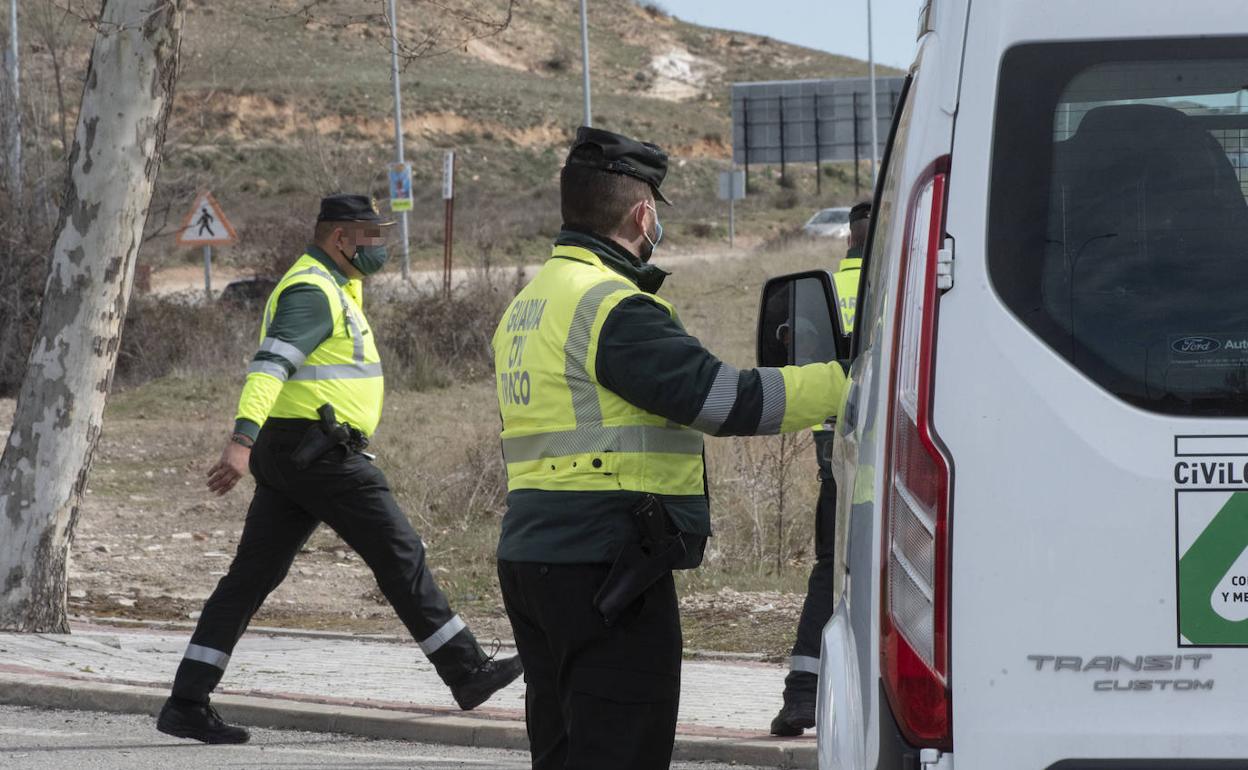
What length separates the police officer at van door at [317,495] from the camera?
6137 mm

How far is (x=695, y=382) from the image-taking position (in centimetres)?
351

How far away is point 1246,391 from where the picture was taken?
2.39 metres

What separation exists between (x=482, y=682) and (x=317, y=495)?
38.9 inches

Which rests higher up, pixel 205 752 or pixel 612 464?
pixel 612 464

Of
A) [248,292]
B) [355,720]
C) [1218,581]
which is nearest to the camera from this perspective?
[1218,581]

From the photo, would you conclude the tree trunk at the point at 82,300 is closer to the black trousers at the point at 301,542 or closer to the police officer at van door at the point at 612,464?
the black trousers at the point at 301,542

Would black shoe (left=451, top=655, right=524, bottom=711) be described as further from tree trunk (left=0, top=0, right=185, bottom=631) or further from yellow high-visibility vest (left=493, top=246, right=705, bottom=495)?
tree trunk (left=0, top=0, right=185, bottom=631)

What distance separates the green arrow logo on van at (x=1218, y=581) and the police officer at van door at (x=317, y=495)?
4218 millimetres

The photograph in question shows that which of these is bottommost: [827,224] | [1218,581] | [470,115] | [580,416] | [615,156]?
[1218,581]

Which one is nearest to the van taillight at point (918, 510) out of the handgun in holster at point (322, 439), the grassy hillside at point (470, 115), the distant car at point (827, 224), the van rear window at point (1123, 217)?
the van rear window at point (1123, 217)

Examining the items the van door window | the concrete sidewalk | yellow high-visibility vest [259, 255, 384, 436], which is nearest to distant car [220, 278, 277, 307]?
the concrete sidewalk

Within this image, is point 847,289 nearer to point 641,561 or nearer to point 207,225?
point 641,561

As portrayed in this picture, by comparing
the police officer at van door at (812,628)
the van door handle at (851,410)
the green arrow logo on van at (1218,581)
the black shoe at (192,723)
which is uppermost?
the van door handle at (851,410)

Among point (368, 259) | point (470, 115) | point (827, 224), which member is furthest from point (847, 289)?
point (470, 115)
